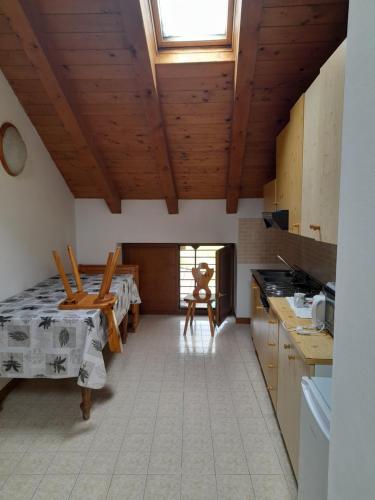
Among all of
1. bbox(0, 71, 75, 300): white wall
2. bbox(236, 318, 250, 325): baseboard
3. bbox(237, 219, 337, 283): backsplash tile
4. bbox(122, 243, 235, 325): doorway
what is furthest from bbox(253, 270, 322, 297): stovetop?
bbox(0, 71, 75, 300): white wall

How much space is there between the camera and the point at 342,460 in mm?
804

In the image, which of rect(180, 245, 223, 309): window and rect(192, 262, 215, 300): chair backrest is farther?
rect(180, 245, 223, 309): window

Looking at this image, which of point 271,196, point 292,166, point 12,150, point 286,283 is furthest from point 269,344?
point 12,150

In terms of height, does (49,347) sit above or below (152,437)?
above

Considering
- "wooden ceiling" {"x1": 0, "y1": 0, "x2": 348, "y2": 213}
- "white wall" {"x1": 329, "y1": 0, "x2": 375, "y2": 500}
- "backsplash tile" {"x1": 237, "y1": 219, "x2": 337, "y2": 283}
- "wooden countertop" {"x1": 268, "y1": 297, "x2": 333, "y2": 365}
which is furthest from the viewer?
"backsplash tile" {"x1": 237, "y1": 219, "x2": 337, "y2": 283}

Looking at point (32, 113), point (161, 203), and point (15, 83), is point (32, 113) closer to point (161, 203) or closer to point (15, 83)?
point (15, 83)

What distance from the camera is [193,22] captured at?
2.47 meters

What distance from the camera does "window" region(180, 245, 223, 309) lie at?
4605 mm

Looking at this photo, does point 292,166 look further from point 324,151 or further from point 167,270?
point 167,270

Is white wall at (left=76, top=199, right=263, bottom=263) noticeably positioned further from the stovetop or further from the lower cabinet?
the lower cabinet

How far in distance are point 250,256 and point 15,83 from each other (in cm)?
302

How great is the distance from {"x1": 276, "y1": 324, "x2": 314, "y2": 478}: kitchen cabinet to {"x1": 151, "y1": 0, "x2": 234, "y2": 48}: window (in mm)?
2114

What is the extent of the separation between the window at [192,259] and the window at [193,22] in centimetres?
259

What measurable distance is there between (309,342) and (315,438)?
566mm
